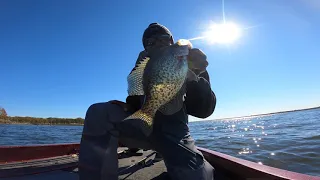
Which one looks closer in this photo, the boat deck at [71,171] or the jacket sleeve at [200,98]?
the jacket sleeve at [200,98]

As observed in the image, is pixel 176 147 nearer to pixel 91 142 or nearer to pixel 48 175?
pixel 91 142

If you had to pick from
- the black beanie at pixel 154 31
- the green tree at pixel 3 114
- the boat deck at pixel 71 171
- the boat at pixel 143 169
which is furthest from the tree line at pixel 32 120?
the black beanie at pixel 154 31

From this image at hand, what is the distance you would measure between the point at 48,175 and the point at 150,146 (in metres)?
2.18

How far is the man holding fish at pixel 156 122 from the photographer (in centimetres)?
189

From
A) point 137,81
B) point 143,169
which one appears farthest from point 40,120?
point 137,81

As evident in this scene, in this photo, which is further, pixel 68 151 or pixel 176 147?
pixel 68 151

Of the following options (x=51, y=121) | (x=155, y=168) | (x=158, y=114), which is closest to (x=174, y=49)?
(x=158, y=114)

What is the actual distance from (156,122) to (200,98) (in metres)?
0.49

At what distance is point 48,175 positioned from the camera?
3840 mm

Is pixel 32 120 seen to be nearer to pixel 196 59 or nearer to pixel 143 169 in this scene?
pixel 143 169

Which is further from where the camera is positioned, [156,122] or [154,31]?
[154,31]

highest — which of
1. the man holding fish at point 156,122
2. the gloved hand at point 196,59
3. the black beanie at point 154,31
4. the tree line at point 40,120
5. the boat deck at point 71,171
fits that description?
the tree line at point 40,120

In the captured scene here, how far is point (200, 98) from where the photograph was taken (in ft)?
8.20

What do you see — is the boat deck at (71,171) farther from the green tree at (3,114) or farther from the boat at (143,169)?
the green tree at (3,114)
